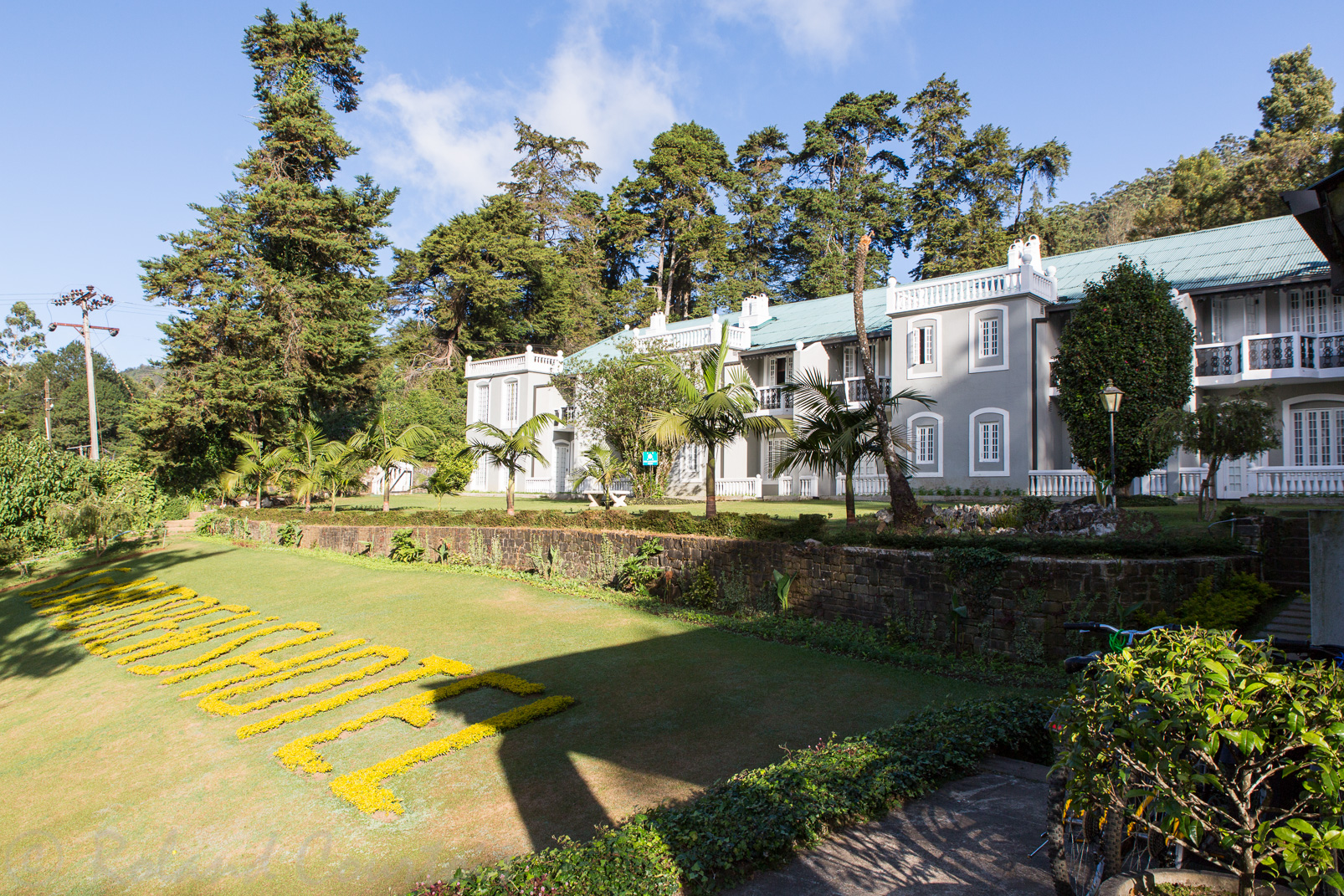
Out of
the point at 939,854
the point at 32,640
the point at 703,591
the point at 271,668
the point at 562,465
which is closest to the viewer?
the point at 939,854

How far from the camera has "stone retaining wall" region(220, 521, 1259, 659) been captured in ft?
27.8

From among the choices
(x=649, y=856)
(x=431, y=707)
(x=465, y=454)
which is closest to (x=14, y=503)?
(x=465, y=454)

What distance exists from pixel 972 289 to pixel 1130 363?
6.60 metres

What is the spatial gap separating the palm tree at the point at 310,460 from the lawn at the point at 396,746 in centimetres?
1238

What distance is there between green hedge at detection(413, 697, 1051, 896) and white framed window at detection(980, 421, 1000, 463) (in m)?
17.5

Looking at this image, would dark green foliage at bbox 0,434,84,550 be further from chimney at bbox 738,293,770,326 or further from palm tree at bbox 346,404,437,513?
chimney at bbox 738,293,770,326

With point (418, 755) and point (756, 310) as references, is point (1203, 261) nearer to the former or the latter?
point (756, 310)

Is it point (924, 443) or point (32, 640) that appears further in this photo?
point (924, 443)

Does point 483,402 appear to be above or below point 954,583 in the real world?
above

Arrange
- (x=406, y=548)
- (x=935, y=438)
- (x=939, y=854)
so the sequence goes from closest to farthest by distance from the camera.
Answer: (x=939, y=854)
(x=406, y=548)
(x=935, y=438)

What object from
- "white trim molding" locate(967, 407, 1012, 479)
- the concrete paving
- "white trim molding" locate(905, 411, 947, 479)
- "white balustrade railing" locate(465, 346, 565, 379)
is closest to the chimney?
"white balustrade railing" locate(465, 346, 565, 379)

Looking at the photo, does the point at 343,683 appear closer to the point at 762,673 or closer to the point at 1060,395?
the point at 762,673

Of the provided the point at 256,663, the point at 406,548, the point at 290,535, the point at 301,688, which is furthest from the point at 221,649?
the point at 290,535

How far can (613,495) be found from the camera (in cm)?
2059
